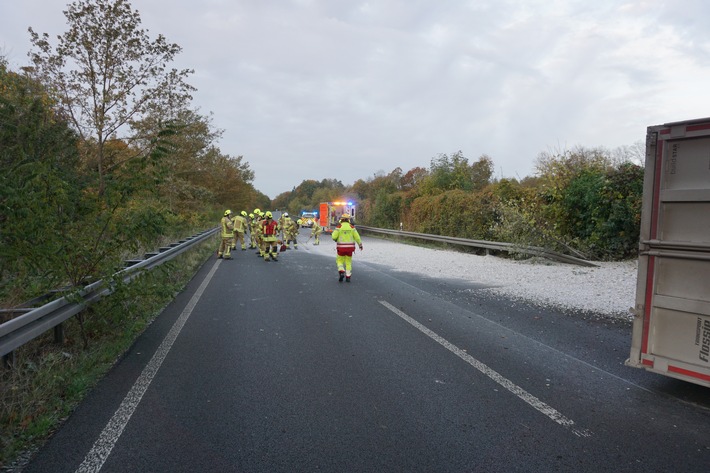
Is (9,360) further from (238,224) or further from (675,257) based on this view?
(238,224)

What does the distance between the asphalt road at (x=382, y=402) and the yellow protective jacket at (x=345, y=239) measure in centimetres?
390

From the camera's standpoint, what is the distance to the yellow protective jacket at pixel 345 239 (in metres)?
11.0

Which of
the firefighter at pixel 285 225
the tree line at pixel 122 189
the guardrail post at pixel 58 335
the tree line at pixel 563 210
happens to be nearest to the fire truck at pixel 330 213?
the tree line at pixel 122 189

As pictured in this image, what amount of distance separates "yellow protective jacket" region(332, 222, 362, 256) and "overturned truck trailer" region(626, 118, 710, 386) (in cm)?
731

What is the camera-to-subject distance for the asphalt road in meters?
3.07

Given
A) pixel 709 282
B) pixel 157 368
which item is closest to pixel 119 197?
pixel 157 368

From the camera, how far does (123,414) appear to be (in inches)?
145

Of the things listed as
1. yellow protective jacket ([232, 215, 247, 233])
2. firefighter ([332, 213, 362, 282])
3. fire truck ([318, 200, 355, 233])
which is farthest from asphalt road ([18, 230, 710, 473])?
fire truck ([318, 200, 355, 233])

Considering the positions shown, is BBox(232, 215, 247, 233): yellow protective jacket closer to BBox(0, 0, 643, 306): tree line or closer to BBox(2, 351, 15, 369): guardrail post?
BBox(0, 0, 643, 306): tree line

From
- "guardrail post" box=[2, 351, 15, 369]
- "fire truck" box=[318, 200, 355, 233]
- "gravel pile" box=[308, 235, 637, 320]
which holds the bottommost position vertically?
"guardrail post" box=[2, 351, 15, 369]

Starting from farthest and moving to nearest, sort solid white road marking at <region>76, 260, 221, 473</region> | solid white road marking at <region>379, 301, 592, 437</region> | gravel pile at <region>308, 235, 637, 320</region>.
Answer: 1. gravel pile at <region>308, 235, 637, 320</region>
2. solid white road marking at <region>379, 301, 592, 437</region>
3. solid white road marking at <region>76, 260, 221, 473</region>

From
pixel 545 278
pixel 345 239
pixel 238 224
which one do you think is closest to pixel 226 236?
pixel 238 224

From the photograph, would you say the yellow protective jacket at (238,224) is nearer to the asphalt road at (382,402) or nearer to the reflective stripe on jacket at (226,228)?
the reflective stripe on jacket at (226,228)

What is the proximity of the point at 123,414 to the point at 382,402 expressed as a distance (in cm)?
210
